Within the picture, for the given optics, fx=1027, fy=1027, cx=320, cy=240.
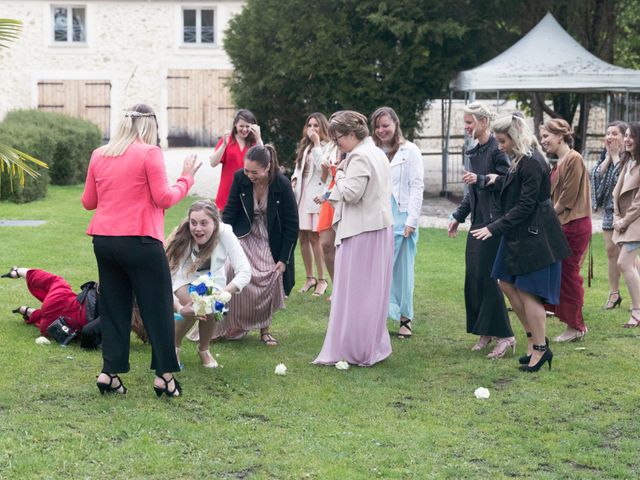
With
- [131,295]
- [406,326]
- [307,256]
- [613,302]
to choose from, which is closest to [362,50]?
[307,256]

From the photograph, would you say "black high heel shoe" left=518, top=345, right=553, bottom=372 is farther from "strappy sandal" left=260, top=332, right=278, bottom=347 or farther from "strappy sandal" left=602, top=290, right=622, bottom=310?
"strappy sandal" left=602, top=290, right=622, bottom=310

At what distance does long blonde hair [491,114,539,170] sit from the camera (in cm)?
731

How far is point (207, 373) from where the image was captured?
7.28m

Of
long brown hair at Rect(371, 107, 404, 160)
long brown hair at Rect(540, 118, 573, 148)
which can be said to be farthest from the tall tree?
long brown hair at Rect(540, 118, 573, 148)

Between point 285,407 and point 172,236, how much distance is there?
1.58 meters

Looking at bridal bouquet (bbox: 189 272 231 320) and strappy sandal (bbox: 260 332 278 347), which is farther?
strappy sandal (bbox: 260 332 278 347)

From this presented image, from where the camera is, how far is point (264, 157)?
817cm

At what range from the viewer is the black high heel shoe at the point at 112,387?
6.52 m

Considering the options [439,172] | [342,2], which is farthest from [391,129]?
[439,172]

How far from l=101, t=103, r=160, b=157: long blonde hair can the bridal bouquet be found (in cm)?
105

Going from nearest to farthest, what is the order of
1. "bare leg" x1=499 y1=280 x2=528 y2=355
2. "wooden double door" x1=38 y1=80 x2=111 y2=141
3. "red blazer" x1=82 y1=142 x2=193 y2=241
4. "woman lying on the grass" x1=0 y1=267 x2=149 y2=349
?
"red blazer" x1=82 y1=142 x2=193 y2=241
"bare leg" x1=499 y1=280 x2=528 y2=355
"woman lying on the grass" x1=0 y1=267 x2=149 y2=349
"wooden double door" x1=38 y1=80 x2=111 y2=141

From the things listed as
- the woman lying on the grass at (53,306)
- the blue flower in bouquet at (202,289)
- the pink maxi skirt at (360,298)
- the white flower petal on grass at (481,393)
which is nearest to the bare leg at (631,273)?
the pink maxi skirt at (360,298)

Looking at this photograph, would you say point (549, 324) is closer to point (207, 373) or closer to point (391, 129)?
point (391, 129)

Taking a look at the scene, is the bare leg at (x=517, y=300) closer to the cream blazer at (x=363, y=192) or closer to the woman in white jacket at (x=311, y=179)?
the cream blazer at (x=363, y=192)
